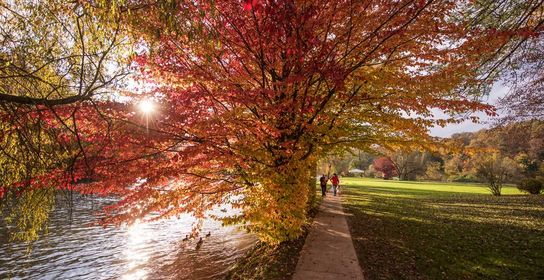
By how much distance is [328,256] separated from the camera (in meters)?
7.14

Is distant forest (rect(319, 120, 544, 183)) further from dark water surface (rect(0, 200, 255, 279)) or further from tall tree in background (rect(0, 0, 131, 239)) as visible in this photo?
tall tree in background (rect(0, 0, 131, 239))

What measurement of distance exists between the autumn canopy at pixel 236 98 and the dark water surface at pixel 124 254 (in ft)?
5.65

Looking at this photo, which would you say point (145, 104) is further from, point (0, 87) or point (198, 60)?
point (0, 87)

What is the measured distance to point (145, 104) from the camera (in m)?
6.05

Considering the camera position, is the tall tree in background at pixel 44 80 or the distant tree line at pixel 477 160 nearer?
the tall tree in background at pixel 44 80

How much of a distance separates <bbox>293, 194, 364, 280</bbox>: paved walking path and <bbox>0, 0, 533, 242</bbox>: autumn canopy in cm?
88

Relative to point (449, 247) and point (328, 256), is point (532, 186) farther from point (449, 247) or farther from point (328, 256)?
point (328, 256)

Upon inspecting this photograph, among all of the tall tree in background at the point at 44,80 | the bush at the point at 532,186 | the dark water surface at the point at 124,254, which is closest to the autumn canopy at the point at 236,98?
the tall tree in background at the point at 44,80

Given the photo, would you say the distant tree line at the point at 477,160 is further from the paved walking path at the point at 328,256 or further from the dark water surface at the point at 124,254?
the dark water surface at the point at 124,254

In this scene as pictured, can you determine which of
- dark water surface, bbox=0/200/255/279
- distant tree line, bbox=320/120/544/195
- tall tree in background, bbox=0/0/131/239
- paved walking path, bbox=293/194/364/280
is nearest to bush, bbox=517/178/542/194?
distant tree line, bbox=320/120/544/195

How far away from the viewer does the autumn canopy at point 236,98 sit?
18.4ft

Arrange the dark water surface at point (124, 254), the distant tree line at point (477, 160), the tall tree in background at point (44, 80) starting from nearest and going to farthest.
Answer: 1. the tall tree in background at point (44, 80)
2. the dark water surface at point (124, 254)
3. the distant tree line at point (477, 160)

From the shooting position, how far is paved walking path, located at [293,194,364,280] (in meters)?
6.00

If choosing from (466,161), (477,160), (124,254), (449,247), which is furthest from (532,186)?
(124,254)
